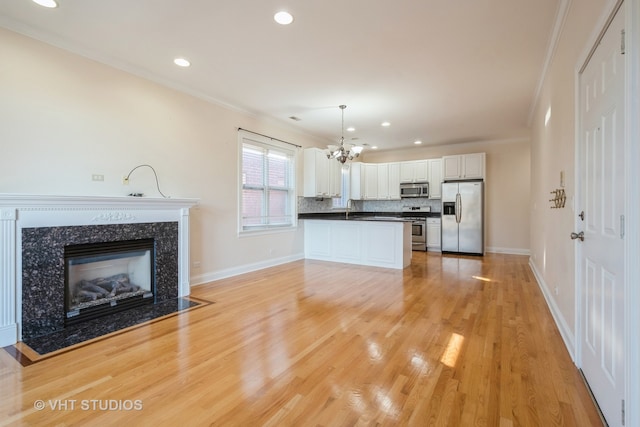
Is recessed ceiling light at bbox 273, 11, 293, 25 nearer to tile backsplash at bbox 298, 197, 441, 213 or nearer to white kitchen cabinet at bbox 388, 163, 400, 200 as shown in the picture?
tile backsplash at bbox 298, 197, 441, 213

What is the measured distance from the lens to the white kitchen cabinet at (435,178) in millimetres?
7954

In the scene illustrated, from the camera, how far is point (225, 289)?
4281 mm

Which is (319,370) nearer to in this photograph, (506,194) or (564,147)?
(564,147)

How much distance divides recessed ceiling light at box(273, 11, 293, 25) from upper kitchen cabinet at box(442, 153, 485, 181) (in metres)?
6.05

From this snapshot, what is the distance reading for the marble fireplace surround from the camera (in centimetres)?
258

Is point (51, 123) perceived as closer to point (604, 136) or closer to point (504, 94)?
point (604, 136)

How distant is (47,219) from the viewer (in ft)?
9.37

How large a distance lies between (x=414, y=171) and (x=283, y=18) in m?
6.30

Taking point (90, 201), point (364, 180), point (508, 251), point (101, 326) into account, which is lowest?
point (101, 326)

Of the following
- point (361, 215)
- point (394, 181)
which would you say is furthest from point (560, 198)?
point (361, 215)

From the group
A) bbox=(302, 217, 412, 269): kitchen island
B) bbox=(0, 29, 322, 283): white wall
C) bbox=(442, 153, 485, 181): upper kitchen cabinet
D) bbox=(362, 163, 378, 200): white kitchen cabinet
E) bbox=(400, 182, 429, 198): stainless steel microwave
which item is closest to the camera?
bbox=(0, 29, 322, 283): white wall

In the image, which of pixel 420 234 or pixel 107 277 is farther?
pixel 420 234

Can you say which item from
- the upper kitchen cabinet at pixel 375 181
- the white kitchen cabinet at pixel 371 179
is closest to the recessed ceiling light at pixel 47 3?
the upper kitchen cabinet at pixel 375 181

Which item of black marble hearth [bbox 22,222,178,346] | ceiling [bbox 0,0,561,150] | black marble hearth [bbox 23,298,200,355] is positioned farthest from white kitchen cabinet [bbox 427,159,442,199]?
black marble hearth [bbox 22,222,178,346]
